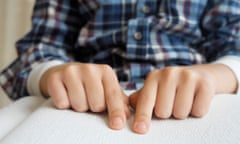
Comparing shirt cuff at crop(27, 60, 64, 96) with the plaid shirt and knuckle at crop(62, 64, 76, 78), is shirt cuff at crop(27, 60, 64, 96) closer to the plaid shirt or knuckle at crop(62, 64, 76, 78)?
the plaid shirt

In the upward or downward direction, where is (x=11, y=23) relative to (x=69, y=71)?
downward

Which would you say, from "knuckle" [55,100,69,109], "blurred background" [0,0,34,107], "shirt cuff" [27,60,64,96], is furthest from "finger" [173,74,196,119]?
"blurred background" [0,0,34,107]

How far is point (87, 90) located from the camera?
344 mm

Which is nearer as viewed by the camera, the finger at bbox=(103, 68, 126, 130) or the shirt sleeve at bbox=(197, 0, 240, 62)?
the finger at bbox=(103, 68, 126, 130)

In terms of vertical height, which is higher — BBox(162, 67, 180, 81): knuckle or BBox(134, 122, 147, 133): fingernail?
BBox(162, 67, 180, 81): knuckle

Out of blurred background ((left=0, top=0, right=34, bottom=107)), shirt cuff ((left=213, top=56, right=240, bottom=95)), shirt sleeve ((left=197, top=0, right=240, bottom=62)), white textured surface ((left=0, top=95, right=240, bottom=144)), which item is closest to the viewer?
white textured surface ((left=0, top=95, right=240, bottom=144))

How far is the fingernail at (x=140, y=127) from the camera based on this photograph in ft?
0.95

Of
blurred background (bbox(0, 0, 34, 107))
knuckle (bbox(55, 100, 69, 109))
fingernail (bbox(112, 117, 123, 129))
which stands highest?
fingernail (bbox(112, 117, 123, 129))

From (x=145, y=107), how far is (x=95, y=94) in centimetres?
6

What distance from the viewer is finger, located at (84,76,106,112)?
0.34 meters

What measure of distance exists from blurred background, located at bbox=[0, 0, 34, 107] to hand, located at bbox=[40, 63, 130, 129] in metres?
0.72

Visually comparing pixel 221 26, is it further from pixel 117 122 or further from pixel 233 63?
pixel 117 122

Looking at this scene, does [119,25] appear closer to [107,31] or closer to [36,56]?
[107,31]

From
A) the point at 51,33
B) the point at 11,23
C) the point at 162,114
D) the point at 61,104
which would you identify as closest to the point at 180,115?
the point at 162,114
